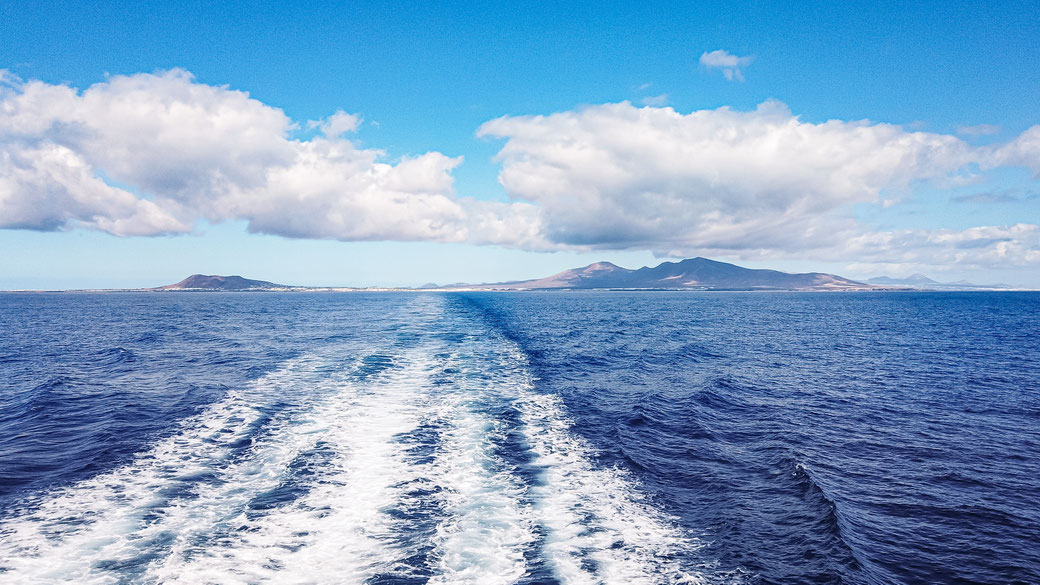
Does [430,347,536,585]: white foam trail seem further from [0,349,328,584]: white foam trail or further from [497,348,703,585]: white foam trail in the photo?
[0,349,328,584]: white foam trail

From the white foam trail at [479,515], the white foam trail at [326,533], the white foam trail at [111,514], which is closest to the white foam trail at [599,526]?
the white foam trail at [479,515]

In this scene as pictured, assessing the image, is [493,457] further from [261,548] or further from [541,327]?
[541,327]

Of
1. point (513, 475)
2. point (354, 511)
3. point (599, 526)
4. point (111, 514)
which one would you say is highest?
point (111, 514)

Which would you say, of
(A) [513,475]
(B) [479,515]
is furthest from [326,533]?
(A) [513,475]

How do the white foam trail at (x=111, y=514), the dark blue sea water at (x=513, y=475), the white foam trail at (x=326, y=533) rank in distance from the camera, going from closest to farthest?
the white foam trail at (x=326, y=533) → the white foam trail at (x=111, y=514) → the dark blue sea water at (x=513, y=475)

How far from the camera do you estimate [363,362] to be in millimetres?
42406

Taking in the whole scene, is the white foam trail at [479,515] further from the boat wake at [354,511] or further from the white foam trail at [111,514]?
the white foam trail at [111,514]

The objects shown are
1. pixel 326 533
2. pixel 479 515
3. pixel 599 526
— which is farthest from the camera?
pixel 479 515

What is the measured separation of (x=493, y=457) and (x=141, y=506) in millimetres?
11694

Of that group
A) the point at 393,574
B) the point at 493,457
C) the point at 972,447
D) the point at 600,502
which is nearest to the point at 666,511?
the point at 600,502

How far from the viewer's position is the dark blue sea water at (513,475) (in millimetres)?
12555

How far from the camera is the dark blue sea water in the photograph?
12.6 metres

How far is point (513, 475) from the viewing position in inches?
712

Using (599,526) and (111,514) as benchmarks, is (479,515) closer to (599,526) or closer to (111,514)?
(599,526)
